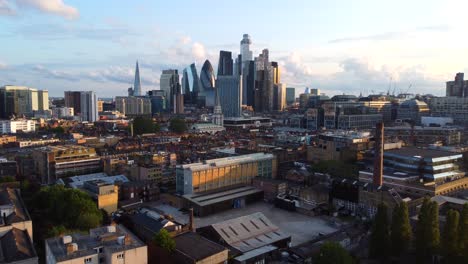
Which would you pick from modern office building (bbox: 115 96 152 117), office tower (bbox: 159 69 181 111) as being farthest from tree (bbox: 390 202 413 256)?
office tower (bbox: 159 69 181 111)

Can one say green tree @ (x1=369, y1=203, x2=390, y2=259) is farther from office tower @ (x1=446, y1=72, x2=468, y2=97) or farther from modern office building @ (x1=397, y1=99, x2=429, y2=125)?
office tower @ (x1=446, y1=72, x2=468, y2=97)

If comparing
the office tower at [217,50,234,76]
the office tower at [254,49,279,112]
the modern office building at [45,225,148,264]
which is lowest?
the modern office building at [45,225,148,264]

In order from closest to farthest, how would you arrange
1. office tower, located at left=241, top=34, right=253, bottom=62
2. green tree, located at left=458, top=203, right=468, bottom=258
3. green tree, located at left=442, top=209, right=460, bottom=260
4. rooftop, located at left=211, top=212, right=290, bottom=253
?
green tree, located at left=458, top=203, right=468, bottom=258, green tree, located at left=442, top=209, right=460, bottom=260, rooftop, located at left=211, top=212, right=290, bottom=253, office tower, located at left=241, top=34, right=253, bottom=62

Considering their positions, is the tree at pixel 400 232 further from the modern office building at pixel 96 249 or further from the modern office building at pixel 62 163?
the modern office building at pixel 62 163

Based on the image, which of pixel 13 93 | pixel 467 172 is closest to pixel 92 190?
pixel 467 172

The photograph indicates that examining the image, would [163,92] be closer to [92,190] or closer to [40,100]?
[40,100]

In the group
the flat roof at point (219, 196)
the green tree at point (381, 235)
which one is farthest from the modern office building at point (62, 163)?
the green tree at point (381, 235)
